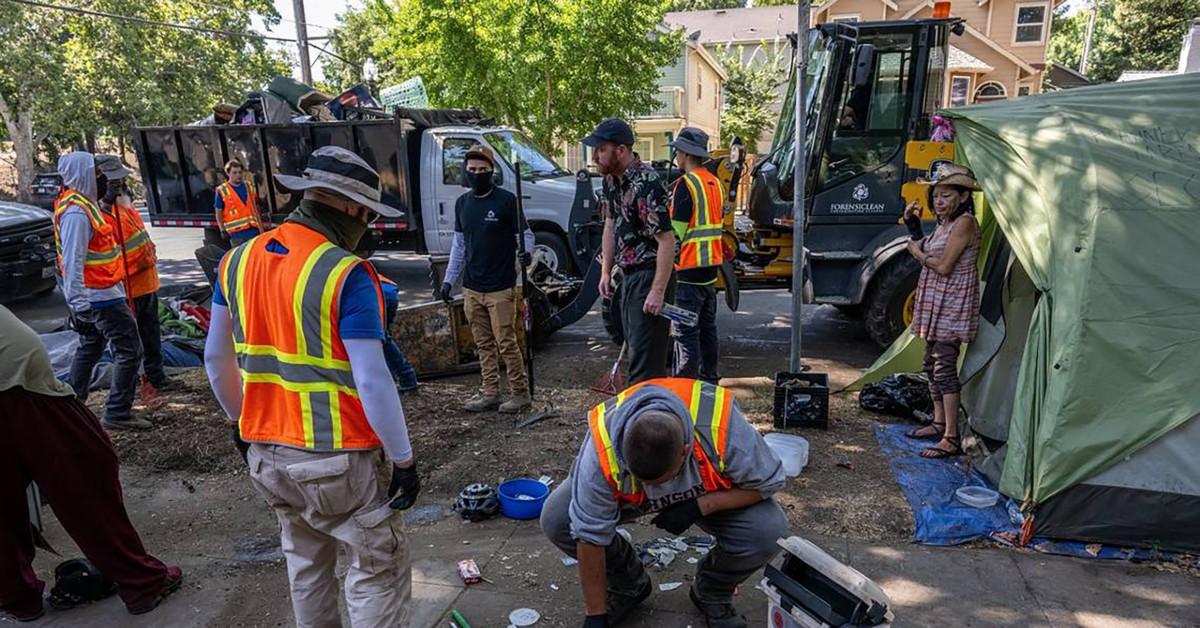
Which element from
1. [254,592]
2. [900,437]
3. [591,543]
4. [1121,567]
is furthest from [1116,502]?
[254,592]

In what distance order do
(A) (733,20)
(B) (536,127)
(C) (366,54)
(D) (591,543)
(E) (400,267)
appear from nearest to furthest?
(D) (591,543) < (E) (400,267) < (B) (536,127) < (A) (733,20) < (C) (366,54)

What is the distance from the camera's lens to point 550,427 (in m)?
4.89

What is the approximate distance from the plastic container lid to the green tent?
14 cm

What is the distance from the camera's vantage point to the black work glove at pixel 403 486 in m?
2.20

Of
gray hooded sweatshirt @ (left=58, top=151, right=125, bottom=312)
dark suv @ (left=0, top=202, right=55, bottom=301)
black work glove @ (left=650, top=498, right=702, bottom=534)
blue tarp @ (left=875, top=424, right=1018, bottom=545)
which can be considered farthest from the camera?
dark suv @ (left=0, top=202, right=55, bottom=301)

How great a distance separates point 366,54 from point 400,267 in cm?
2705

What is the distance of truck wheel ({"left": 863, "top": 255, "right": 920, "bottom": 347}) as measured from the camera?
6082 millimetres

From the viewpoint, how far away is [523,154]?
9.18 metres

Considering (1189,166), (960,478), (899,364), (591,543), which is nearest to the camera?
(591,543)

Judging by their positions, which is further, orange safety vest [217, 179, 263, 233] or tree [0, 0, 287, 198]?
tree [0, 0, 287, 198]

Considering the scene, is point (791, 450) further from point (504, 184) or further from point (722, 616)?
point (504, 184)

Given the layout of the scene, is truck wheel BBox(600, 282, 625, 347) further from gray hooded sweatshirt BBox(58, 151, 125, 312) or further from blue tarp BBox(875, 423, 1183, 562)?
gray hooded sweatshirt BBox(58, 151, 125, 312)

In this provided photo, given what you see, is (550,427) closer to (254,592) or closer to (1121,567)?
(254,592)

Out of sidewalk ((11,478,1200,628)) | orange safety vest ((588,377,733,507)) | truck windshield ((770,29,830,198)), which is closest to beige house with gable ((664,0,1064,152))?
truck windshield ((770,29,830,198))
